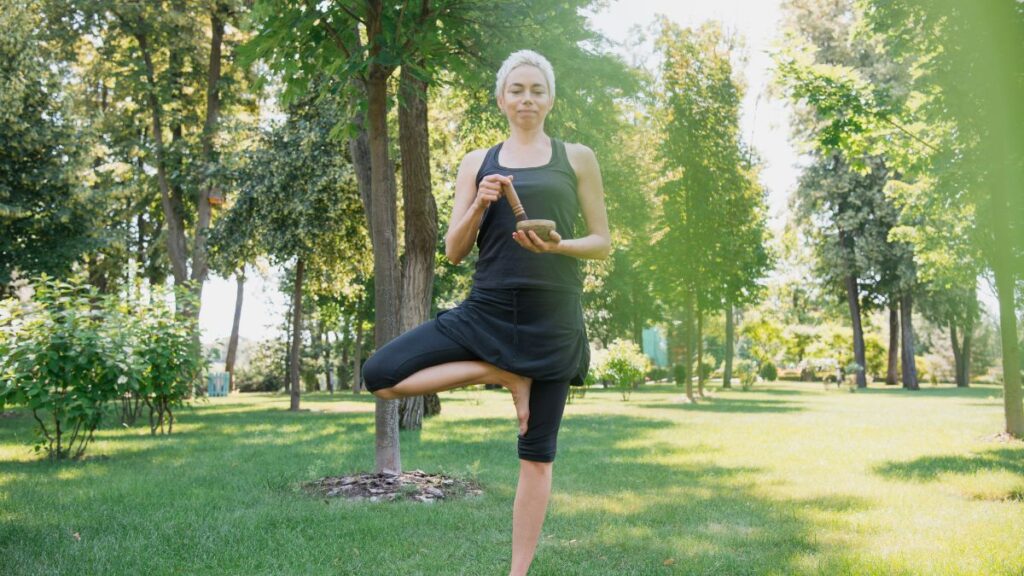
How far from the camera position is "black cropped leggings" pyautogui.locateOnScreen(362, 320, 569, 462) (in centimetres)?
316

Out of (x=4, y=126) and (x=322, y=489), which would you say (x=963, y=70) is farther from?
(x=4, y=126)

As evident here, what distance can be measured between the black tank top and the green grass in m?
1.90

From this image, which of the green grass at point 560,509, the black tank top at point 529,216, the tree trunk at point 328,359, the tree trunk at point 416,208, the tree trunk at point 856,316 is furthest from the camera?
the tree trunk at point 328,359

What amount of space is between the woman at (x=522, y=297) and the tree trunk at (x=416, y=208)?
454cm

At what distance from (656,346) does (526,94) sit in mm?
55263

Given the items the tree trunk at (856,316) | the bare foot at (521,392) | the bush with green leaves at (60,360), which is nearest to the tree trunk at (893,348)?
the tree trunk at (856,316)

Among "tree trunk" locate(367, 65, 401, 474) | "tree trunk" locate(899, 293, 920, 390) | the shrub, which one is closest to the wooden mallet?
"tree trunk" locate(367, 65, 401, 474)

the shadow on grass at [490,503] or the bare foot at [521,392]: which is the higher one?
the bare foot at [521,392]

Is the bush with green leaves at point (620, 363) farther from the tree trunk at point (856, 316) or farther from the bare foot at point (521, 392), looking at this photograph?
the bare foot at point (521, 392)

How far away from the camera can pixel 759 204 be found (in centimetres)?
2450

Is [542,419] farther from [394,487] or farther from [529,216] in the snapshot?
[394,487]

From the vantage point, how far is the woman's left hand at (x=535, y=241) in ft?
9.72

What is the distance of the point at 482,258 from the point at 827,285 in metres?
35.6

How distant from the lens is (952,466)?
28.1 ft
